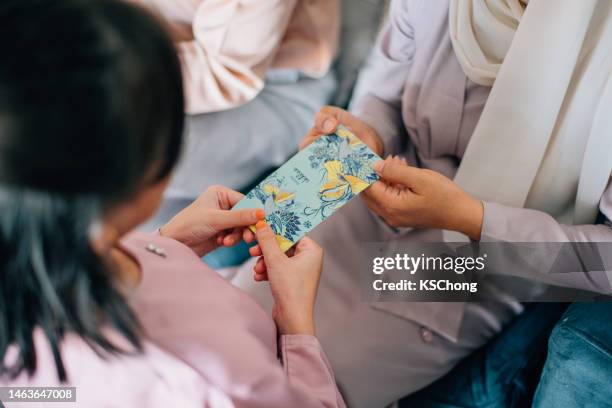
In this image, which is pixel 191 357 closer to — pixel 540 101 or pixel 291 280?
pixel 291 280

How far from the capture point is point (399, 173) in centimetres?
79

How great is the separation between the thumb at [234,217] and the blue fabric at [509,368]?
1.64ft

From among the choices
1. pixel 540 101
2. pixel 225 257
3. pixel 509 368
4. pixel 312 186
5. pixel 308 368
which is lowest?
pixel 225 257

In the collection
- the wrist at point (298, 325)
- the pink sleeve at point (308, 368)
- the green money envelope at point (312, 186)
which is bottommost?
the pink sleeve at point (308, 368)

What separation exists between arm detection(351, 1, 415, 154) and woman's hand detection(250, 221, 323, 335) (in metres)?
0.37

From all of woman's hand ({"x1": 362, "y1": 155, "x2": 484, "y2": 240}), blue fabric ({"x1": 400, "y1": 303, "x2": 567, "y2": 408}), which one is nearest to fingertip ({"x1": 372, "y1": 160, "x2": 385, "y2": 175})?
woman's hand ({"x1": 362, "y1": 155, "x2": 484, "y2": 240})

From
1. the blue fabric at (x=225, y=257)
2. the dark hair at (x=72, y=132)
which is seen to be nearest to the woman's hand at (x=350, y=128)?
the blue fabric at (x=225, y=257)

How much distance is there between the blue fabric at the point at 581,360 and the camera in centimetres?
71

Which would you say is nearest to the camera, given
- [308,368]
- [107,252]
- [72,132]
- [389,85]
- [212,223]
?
[72,132]

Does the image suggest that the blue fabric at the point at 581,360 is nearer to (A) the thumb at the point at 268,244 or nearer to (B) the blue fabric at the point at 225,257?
(A) the thumb at the point at 268,244

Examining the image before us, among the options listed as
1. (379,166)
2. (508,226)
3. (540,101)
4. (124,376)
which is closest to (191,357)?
(124,376)

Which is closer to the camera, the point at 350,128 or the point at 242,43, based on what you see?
the point at 350,128

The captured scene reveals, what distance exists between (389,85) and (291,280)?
50 cm

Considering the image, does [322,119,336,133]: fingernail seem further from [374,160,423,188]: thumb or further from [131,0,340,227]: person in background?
[131,0,340,227]: person in background
